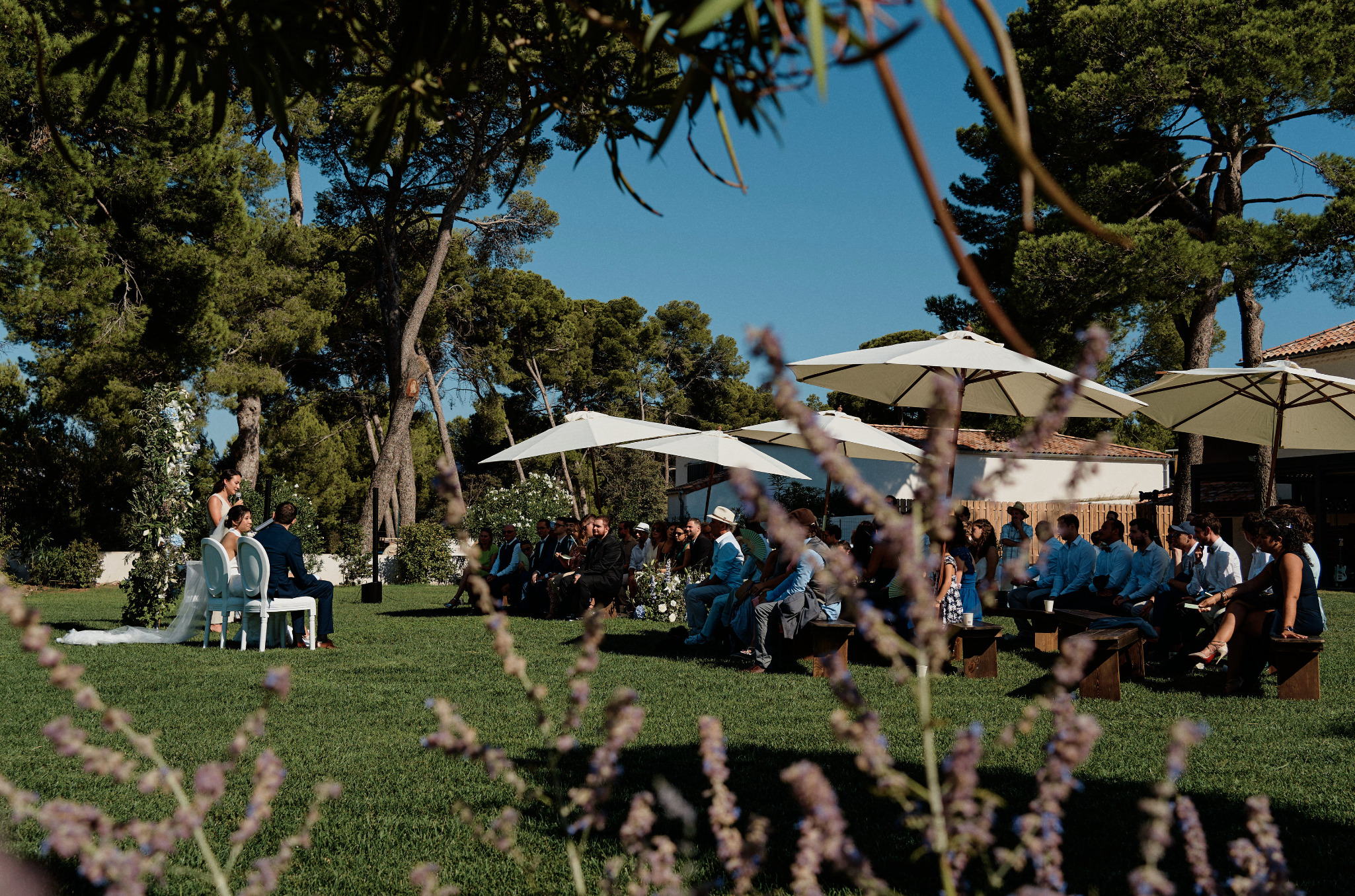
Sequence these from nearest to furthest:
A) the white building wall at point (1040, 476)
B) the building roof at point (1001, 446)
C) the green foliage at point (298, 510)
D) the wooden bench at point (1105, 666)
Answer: the wooden bench at point (1105, 666)
the green foliage at point (298, 510)
the white building wall at point (1040, 476)
the building roof at point (1001, 446)

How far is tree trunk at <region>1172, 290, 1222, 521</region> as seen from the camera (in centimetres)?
1819

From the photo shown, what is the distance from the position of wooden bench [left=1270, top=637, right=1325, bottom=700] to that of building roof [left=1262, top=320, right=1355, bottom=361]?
72.7 feet

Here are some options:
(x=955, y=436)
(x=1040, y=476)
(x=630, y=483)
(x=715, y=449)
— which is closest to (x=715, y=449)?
(x=715, y=449)

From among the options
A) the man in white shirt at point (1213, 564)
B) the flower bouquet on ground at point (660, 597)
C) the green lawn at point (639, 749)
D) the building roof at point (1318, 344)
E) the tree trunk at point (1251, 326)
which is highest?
the building roof at point (1318, 344)

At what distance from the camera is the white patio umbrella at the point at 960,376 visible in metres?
8.03

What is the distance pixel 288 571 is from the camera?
30.8ft

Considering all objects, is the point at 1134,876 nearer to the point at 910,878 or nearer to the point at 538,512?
the point at 910,878

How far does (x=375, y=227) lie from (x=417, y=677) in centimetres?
1948

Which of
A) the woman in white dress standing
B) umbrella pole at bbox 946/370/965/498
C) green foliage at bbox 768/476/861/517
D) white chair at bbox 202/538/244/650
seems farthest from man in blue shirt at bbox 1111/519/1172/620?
green foliage at bbox 768/476/861/517

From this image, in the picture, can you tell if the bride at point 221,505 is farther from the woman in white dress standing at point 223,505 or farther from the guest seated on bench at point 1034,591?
the guest seated on bench at point 1034,591

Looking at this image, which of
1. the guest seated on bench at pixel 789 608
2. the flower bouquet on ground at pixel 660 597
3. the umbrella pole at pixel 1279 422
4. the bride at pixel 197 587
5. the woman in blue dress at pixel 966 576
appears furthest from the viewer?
the flower bouquet on ground at pixel 660 597

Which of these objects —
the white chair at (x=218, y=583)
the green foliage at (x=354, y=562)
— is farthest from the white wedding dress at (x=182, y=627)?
the green foliage at (x=354, y=562)

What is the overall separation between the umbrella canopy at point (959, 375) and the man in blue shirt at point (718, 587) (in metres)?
1.79

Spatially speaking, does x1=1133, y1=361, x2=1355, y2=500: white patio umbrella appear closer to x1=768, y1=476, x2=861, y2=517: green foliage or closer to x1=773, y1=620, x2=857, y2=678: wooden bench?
x1=773, y1=620, x2=857, y2=678: wooden bench
